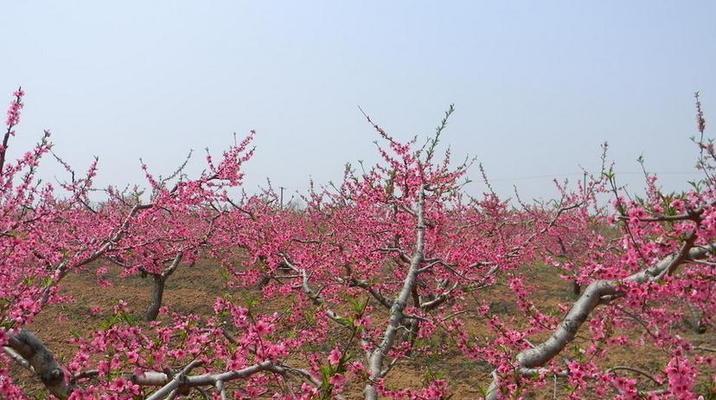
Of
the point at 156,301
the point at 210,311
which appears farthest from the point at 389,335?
the point at 156,301

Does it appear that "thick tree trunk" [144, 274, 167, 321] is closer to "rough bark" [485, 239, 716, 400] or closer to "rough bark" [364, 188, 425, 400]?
"rough bark" [364, 188, 425, 400]

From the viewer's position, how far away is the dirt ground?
8758mm

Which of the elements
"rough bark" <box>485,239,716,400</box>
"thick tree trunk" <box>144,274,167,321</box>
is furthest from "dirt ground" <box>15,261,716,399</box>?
"rough bark" <box>485,239,716,400</box>

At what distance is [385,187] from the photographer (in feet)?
32.6

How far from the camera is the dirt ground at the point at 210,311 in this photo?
8.76 meters

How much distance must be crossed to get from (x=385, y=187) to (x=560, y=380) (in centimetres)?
495

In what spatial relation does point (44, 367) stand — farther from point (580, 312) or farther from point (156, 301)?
point (156, 301)

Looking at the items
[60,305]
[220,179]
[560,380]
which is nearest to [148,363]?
[220,179]

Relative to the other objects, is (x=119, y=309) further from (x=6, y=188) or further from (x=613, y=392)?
(x=613, y=392)

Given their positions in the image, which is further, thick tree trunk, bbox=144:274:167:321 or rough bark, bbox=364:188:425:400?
thick tree trunk, bbox=144:274:167:321

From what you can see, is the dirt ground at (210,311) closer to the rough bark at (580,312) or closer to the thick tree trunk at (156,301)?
the thick tree trunk at (156,301)

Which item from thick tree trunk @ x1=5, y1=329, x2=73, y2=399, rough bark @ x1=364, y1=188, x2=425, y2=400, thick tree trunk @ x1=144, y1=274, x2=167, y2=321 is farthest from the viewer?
thick tree trunk @ x1=144, y1=274, x2=167, y2=321

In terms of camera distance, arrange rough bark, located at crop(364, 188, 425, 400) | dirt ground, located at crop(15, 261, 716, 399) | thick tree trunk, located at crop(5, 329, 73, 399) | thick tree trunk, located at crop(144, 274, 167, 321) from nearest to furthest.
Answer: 1. thick tree trunk, located at crop(5, 329, 73, 399)
2. rough bark, located at crop(364, 188, 425, 400)
3. dirt ground, located at crop(15, 261, 716, 399)
4. thick tree trunk, located at crop(144, 274, 167, 321)

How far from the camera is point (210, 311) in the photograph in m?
13.1
